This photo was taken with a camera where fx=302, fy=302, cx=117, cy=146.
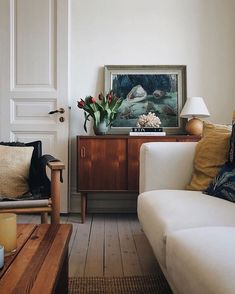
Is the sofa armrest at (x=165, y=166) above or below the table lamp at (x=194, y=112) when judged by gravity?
below

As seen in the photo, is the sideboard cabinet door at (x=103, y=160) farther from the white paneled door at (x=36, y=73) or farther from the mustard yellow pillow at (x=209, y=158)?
the mustard yellow pillow at (x=209, y=158)

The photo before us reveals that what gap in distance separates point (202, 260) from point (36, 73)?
246 centimetres

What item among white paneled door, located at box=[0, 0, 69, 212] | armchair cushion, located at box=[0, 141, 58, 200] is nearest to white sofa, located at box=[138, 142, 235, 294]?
armchair cushion, located at box=[0, 141, 58, 200]

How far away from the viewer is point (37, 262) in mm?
844

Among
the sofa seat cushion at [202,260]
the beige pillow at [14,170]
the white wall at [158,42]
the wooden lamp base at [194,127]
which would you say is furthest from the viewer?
the white wall at [158,42]

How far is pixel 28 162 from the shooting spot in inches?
77.9

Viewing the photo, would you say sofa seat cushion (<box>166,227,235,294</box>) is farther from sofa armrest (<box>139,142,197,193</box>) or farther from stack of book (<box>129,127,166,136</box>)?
stack of book (<box>129,127,166,136</box>)

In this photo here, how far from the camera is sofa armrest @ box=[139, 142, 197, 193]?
174 centimetres

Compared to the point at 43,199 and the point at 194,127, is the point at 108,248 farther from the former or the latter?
the point at 194,127

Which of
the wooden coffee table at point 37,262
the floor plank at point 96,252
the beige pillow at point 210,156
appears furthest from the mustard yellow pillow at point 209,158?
the wooden coffee table at point 37,262

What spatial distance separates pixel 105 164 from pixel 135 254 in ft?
2.90

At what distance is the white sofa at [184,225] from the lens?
2.30 ft

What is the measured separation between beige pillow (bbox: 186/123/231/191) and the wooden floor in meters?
0.53

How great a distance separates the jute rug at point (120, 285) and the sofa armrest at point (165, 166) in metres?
0.49
